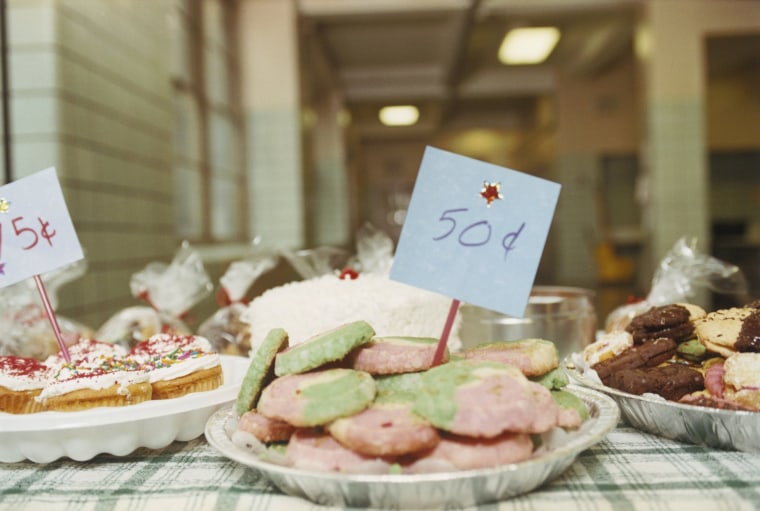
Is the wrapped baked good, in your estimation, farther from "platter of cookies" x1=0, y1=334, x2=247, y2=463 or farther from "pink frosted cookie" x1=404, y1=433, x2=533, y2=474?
"pink frosted cookie" x1=404, y1=433, x2=533, y2=474

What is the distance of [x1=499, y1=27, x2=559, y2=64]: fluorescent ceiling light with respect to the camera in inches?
280

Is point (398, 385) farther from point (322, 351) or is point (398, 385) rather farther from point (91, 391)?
point (91, 391)

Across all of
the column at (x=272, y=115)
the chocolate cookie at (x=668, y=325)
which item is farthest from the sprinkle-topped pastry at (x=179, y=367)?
the column at (x=272, y=115)

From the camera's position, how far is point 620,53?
387 inches

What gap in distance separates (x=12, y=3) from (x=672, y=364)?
2498 mm

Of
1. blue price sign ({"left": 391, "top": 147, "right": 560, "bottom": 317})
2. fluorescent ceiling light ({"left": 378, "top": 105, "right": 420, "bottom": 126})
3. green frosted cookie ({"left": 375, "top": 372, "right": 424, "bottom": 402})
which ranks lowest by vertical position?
green frosted cookie ({"left": 375, "top": 372, "right": 424, "bottom": 402})

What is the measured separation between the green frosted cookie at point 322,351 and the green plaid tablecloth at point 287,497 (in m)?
0.14

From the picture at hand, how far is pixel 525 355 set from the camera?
81cm

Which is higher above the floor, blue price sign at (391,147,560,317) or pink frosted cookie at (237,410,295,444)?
blue price sign at (391,147,560,317)

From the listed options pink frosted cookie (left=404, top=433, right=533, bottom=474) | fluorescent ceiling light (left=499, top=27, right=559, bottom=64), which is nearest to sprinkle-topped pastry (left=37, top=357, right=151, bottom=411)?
pink frosted cookie (left=404, top=433, right=533, bottom=474)

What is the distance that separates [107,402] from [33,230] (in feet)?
1.09

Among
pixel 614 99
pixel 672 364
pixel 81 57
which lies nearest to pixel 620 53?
pixel 614 99

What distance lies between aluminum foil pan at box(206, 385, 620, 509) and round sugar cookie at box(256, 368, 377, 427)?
0.05m

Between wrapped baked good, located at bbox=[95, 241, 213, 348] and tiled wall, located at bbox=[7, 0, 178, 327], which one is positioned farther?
tiled wall, located at bbox=[7, 0, 178, 327]
